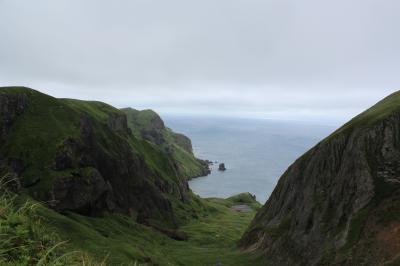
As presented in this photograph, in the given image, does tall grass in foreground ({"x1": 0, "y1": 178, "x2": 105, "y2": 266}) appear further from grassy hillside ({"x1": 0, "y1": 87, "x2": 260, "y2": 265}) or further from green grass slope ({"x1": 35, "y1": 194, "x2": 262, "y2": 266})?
grassy hillside ({"x1": 0, "y1": 87, "x2": 260, "y2": 265})

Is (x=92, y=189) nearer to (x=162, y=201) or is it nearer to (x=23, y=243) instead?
(x=162, y=201)

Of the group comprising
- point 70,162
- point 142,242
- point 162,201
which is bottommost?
Answer: point 142,242

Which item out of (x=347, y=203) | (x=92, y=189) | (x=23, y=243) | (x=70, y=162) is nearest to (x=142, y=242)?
(x=92, y=189)

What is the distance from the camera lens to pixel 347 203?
61562 millimetres

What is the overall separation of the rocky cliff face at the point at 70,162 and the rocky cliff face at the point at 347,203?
142 feet

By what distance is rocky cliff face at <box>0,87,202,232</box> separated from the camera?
298 feet

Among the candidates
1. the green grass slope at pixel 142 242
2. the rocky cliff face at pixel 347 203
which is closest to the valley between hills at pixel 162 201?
the rocky cliff face at pixel 347 203

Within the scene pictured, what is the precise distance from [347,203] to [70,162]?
208 ft

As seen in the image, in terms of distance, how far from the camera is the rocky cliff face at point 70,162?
9094 centimetres

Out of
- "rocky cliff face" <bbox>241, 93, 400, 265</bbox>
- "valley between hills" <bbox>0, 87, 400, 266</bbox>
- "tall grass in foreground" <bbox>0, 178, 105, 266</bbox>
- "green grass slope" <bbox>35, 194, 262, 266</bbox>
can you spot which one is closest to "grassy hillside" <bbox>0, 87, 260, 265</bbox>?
"green grass slope" <bbox>35, 194, 262, 266</bbox>

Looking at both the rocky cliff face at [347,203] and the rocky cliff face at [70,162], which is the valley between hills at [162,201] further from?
the rocky cliff face at [70,162]

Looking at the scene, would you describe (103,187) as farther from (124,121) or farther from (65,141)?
(124,121)

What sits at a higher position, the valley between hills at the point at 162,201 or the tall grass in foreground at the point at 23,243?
the tall grass in foreground at the point at 23,243

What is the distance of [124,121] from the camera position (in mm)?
187375
